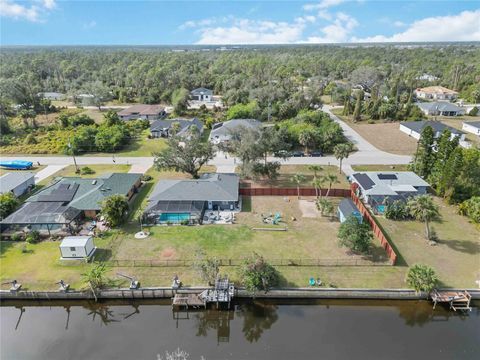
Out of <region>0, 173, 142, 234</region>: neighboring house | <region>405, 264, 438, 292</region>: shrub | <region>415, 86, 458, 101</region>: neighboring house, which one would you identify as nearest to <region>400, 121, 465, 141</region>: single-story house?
<region>405, 264, 438, 292</region>: shrub

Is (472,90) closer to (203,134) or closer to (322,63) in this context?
(322,63)

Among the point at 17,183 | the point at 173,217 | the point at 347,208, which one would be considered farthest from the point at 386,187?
the point at 17,183

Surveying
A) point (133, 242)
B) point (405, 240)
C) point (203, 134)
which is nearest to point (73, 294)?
point (133, 242)

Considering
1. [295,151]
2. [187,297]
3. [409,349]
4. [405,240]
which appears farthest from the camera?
[295,151]

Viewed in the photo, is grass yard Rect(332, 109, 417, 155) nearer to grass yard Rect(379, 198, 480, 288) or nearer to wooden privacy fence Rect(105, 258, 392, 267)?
grass yard Rect(379, 198, 480, 288)

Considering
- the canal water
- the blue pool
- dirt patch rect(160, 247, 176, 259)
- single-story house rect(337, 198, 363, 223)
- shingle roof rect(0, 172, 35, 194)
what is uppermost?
shingle roof rect(0, 172, 35, 194)

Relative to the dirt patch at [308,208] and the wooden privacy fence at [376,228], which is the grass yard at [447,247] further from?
the dirt patch at [308,208]
